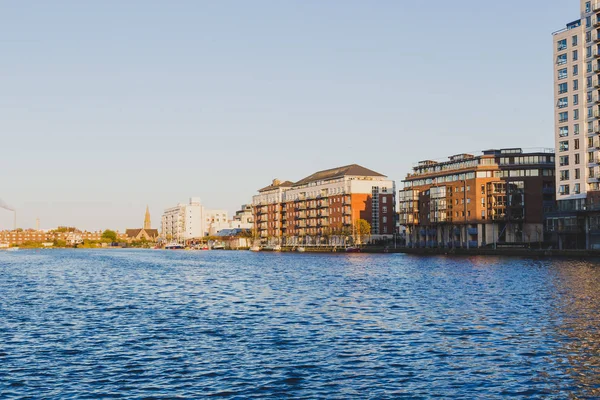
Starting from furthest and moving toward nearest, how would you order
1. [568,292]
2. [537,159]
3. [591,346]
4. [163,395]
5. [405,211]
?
1. [405,211]
2. [537,159]
3. [568,292]
4. [591,346]
5. [163,395]

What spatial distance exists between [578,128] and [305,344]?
119 m

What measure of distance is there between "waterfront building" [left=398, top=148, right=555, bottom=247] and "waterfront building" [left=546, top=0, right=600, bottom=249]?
58.1 feet

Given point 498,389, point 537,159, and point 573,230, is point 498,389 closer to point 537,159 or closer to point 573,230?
point 573,230

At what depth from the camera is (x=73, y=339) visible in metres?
36.2

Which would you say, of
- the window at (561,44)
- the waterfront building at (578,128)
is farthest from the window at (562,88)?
the window at (561,44)

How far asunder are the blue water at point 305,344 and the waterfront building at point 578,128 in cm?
7432

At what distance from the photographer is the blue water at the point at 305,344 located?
25406 mm

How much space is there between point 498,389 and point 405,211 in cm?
16948

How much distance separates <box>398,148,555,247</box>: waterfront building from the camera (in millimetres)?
159125

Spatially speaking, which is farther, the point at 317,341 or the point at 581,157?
the point at 581,157

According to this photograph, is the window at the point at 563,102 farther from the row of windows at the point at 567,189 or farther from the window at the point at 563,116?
the row of windows at the point at 567,189

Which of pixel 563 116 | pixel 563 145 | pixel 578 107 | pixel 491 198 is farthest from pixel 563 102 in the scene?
pixel 491 198

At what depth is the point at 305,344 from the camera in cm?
3422

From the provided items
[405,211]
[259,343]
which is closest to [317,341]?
[259,343]
